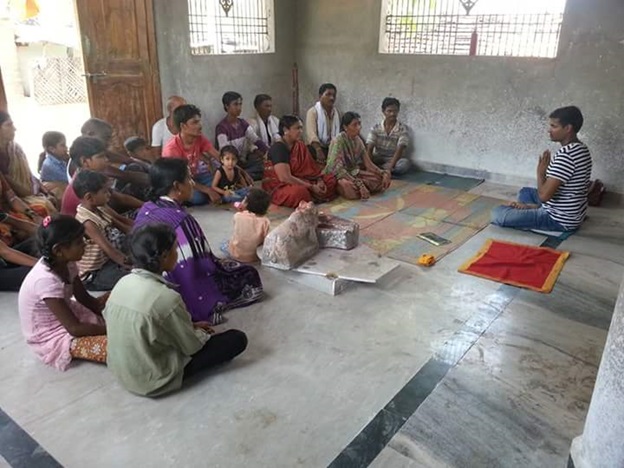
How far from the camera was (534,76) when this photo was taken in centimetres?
531

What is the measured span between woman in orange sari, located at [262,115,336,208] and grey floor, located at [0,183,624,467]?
1.65 metres

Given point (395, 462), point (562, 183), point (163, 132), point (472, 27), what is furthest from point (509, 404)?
point (472, 27)

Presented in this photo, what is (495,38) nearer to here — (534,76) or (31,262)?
(534,76)

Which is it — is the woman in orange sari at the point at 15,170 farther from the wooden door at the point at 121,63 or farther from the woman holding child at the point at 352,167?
the woman holding child at the point at 352,167

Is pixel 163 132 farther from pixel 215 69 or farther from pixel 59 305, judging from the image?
pixel 59 305

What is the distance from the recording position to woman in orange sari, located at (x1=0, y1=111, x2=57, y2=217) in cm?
358

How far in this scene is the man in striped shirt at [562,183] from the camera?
3.95m

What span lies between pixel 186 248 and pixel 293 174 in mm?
2283

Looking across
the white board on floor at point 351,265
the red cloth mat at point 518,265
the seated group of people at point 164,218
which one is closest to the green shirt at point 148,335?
the seated group of people at point 164,218

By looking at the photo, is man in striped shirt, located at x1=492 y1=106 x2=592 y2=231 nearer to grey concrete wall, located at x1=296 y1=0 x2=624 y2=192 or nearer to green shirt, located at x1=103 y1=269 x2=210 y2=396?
grey concrete wall, located at x1=296 y1=0 x2=624 y2=192

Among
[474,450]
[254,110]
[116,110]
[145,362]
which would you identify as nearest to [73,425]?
[145,362]

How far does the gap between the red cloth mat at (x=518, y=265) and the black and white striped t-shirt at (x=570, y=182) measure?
0.52m

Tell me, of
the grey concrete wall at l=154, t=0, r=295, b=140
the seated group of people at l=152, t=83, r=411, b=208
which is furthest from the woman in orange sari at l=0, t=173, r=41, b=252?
the grey concrete wall at l=154, t=0, r=295, b=140

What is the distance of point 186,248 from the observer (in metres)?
2.68
